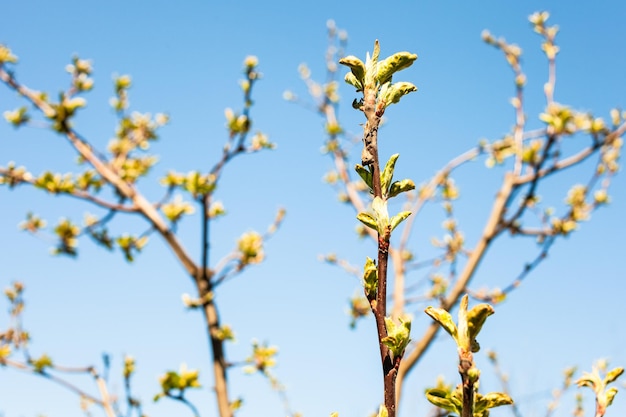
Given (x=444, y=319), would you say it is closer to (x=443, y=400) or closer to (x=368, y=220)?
(x=443, y=400)

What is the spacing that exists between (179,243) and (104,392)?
1277 millimetres

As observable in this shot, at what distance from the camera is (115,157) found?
5.75m

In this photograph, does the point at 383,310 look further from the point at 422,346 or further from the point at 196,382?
the point at 422,346

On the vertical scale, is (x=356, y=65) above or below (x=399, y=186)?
above

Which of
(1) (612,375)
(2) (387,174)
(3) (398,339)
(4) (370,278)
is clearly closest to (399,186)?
(2) (387,174)

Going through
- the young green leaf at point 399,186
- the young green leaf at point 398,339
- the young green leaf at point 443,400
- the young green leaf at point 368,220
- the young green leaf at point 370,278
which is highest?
the young green leaf at point 399,186

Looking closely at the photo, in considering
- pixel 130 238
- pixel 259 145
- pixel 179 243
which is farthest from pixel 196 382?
pixel 259 145

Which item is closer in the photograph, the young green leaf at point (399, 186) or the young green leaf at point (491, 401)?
the young green leaf at point (491, 401)

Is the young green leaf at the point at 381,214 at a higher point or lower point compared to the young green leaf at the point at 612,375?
higher

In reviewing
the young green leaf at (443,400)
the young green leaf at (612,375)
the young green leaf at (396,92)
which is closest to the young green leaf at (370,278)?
the young green leaf at (443,400)

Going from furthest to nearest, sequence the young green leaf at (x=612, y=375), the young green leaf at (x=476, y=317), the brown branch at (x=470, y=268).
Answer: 1. the brown branch at (x=470, y=268)
2. the young green leaf at (x=612, y=375)
3. the young green leaf at (x=476, y=317)

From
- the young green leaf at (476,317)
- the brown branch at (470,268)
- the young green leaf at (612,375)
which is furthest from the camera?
the brown branch at (470,268)

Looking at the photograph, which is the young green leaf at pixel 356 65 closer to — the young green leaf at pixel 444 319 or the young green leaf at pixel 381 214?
the young green leaf at pixel 381 214

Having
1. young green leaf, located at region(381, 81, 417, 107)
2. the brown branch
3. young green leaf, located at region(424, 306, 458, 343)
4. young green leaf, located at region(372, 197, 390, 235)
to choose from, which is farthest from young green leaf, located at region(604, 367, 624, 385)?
the brown branch
